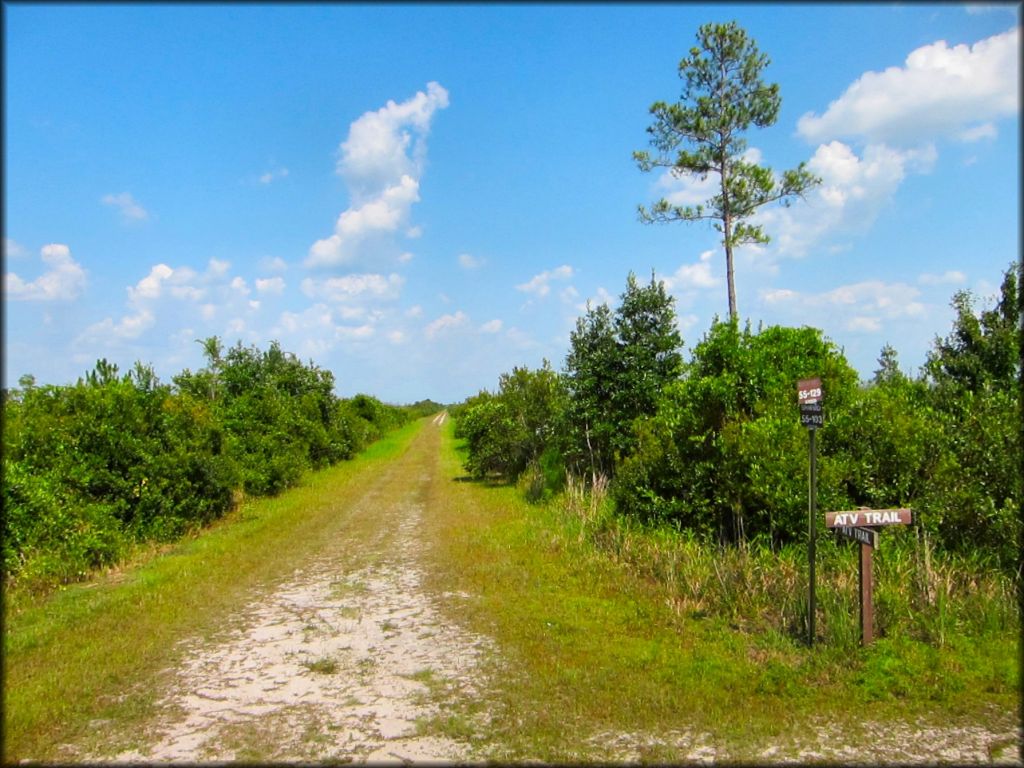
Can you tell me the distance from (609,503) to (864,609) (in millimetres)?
5989

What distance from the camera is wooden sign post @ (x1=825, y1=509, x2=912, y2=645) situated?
5418 millimetres

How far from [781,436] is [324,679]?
19.8 feet

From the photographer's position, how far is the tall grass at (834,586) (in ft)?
19.1

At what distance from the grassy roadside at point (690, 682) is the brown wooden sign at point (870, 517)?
1015mm

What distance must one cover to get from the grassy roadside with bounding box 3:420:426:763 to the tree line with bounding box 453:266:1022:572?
585 cm

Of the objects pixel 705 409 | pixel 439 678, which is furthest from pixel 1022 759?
pixel 705 409

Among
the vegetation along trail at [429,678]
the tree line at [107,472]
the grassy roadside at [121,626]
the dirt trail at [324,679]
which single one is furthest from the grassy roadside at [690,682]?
the tree line at [107,472]

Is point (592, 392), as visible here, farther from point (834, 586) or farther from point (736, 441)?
point (834, 586)

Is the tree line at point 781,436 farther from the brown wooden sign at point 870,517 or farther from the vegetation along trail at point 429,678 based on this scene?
the brown wooden sign at point 870,517

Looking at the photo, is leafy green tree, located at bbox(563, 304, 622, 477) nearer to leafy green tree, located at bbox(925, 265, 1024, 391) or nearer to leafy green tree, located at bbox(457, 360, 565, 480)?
leafy green tree, located at bbox(457, 360, 565, 480)

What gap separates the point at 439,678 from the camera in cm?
540

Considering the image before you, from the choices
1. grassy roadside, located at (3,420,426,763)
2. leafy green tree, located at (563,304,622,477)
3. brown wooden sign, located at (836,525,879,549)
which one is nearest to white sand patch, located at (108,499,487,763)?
grassy roadside, located at (3,420,426,763)

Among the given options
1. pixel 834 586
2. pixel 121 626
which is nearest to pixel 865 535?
pixel 834 586

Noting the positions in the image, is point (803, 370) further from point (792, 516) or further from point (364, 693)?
point (364, 693)
